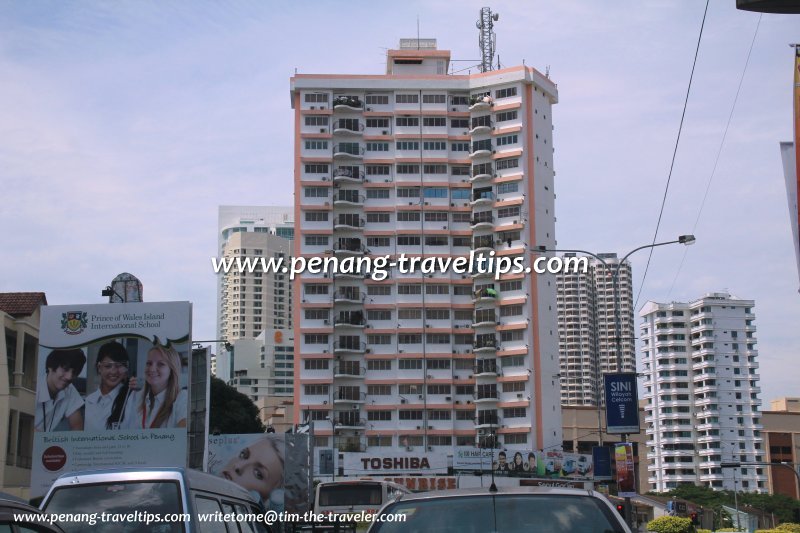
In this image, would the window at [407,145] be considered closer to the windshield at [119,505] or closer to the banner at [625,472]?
the banner at [625,472]

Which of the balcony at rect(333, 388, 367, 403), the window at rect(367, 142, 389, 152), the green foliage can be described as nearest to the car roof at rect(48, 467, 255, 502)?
the green foliage

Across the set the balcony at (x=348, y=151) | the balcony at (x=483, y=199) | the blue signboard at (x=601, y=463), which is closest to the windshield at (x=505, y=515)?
the blue signboard at (x=601, y=463)

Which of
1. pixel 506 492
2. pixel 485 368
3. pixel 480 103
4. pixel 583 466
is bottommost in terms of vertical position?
pixel 583 466

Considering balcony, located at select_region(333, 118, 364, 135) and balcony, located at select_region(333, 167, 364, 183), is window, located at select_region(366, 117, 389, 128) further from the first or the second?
balcony, located at select_region(333, 167, 364, 183)

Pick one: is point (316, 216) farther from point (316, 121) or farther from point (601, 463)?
point (601, 463)

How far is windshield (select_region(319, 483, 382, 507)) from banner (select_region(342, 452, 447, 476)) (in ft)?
195

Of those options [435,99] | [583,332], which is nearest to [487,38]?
[435,99]

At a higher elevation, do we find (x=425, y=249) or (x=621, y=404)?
(x=425, y=249)

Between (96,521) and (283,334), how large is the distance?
178 metres

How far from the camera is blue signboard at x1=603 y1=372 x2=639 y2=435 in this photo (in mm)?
27453

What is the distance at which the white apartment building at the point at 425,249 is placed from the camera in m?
92.9

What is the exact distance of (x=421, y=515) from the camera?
17.9 ft

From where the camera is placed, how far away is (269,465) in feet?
122

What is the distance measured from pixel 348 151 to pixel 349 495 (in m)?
77.7
